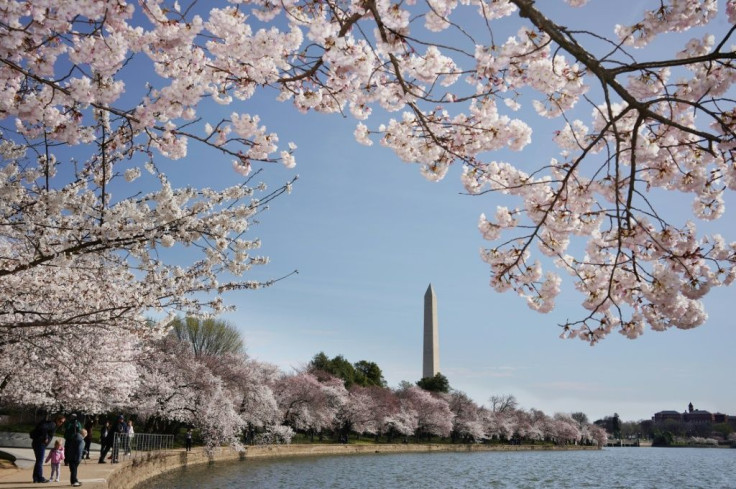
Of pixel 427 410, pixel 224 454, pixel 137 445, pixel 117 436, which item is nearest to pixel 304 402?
pixel 224 454

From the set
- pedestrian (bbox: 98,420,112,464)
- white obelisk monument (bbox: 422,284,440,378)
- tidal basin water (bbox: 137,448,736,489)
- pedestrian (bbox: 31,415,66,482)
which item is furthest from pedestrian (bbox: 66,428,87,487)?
white obelisk monument (bbox: 422,284,440,378)

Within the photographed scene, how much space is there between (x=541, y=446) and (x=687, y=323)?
2775 inches

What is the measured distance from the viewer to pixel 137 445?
1931 centimetres

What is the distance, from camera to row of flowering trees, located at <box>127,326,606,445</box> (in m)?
26.1

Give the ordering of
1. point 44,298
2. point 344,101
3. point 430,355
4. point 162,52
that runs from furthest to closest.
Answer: point 430,355 < point 44,298 < point 344,101 < point 162,52

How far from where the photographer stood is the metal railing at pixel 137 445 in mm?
15641

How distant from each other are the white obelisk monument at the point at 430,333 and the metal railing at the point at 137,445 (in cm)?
3052

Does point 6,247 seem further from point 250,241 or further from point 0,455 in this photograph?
point 250,241

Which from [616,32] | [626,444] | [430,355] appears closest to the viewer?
[616,32]

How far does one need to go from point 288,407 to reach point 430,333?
1769 centimetres

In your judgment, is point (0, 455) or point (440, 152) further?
point (0, 455)

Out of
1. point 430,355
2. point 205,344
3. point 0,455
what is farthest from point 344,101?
point 430,355

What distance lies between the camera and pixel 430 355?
180 ft

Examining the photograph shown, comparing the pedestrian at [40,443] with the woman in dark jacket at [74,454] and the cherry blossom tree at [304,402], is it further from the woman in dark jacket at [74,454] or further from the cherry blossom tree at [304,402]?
the cherry blossom tree at [304,402]
